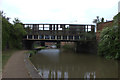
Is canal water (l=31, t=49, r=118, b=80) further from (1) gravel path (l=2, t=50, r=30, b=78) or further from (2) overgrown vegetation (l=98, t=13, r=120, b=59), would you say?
(2) overgrown vegetation (l=98, t=13, r=120, b=59)

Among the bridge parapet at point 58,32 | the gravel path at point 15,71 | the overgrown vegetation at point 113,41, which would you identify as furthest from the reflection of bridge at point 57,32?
the gravel path at point 15,71

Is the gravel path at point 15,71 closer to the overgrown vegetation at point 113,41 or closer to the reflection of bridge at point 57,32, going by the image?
the overgrown vegetation at point 113,41

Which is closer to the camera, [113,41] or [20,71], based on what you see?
[20,71]

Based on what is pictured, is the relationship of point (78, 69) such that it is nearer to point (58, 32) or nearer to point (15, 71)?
point (15, 71)

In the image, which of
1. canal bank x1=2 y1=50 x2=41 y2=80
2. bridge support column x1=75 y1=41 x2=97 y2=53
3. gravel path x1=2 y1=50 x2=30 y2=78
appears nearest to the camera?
canal bank x1=2 y1=50 x2=41 y2=80

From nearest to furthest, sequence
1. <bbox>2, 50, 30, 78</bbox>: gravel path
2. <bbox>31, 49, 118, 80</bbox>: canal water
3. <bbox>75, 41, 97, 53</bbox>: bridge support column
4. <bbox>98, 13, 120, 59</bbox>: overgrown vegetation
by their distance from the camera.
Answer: <bbox>2, 50, 30, 78</bbox>: gravel path < <bbox>31, 49, 118, 80</bbox>: canal water < <bbox>98, 13, 120, 59</bbox>: overgrown vegetation < <bbox>75, 41, 97, 53</bbox>: bridge support column

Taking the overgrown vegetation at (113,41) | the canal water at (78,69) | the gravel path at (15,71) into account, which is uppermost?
the overgrown vegetation at (113,41)

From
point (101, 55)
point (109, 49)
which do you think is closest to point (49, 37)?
point (101, 55)

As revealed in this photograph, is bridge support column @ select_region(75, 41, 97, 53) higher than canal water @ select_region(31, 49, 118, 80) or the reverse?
higher

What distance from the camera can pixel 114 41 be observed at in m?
15.8

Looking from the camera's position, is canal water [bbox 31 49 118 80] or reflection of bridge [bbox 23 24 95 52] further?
reflection of bridge [bbox 23 24 95 52]

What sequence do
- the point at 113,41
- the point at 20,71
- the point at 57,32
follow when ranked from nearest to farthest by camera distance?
1. the point at 20,71
2. the point at 113,41
3. the point at 57,32

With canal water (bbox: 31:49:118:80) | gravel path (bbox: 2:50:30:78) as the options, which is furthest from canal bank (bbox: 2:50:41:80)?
canal water (bbox: 31:49:118:80)

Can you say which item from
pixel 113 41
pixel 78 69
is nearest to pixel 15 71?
pixel 78 69
